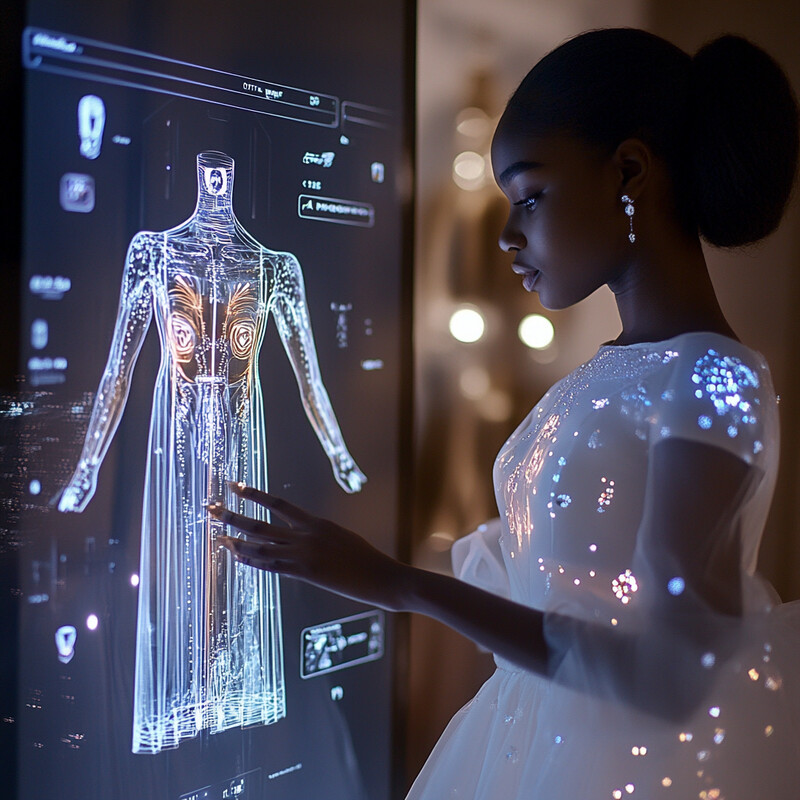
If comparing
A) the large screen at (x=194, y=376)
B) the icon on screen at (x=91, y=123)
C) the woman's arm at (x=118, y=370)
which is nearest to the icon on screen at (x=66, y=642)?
the large screen at (x=194, y=376)

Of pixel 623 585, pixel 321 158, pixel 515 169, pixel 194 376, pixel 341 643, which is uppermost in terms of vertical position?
pixel 321 158

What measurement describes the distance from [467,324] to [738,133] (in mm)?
789

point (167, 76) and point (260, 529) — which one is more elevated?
point (167, 76)

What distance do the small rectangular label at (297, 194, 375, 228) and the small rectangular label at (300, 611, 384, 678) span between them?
0.66 meters

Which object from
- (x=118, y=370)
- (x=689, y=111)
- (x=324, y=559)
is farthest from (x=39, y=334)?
(x=689, y=111)

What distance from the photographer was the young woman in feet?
2.27

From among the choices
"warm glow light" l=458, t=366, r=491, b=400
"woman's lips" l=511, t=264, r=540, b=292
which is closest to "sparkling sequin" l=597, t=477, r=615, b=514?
"woman's lips" l=511, t=264, r=540, b=292

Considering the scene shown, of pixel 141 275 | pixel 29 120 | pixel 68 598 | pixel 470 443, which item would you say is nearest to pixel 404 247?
pixel 470 443

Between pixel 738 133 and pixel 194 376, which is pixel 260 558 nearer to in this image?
pixel 194 376

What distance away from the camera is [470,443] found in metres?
1.57

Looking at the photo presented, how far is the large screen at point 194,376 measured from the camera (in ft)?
3.01

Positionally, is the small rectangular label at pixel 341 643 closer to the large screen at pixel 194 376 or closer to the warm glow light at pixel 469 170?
the large screen at pixel 194 376

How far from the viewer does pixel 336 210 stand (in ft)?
4.09

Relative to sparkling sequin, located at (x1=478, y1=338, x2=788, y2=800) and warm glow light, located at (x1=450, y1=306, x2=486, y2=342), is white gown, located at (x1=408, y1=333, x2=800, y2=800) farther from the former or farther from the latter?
warm glow light, located at (x1=450, y1=306, x2=486, y2=342)
